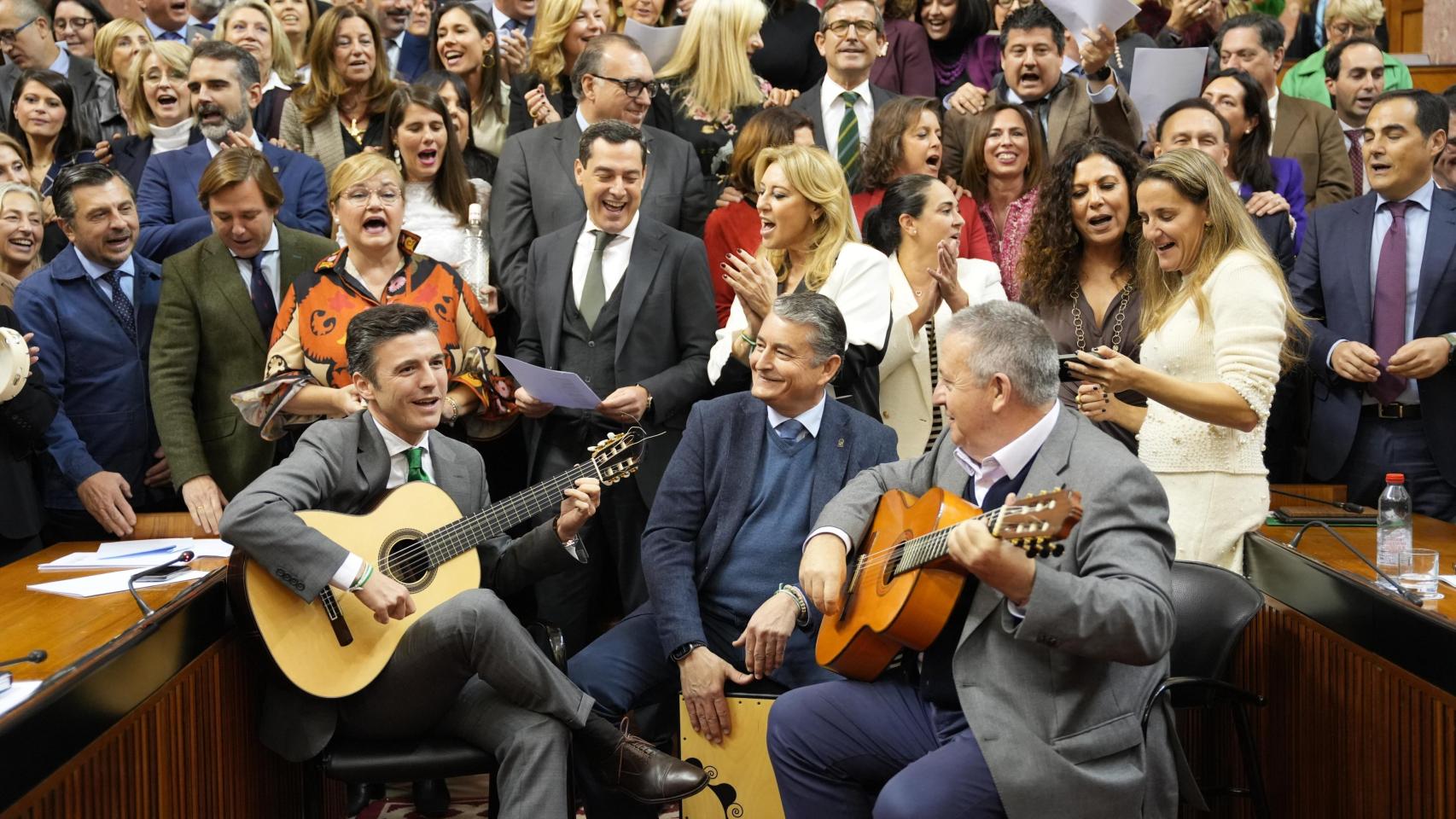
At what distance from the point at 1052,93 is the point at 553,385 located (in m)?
2.82

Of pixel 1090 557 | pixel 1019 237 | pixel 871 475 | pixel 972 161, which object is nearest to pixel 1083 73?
pixel 972 161

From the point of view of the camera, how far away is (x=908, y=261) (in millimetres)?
4684

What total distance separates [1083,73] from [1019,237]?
3.79 ft

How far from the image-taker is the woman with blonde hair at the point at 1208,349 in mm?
3693

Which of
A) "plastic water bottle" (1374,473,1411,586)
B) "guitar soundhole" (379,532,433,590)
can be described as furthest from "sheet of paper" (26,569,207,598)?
"plastic water bottle" (1374,473,1411,586)

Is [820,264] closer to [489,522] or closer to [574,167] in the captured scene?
[574,167]

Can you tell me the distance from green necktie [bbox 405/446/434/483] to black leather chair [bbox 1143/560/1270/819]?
6.35 feet

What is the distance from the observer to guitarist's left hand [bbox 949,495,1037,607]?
256cm

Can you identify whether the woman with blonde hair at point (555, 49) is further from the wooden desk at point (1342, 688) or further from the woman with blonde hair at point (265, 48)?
the wooden desk at point (1342, 688)

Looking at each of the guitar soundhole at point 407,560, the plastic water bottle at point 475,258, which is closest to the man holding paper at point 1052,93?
the plastic water bottle at point 475,258

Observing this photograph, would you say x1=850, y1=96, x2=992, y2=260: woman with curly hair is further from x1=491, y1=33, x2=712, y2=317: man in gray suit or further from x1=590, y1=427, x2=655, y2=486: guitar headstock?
x1=590, y1=427, x2=655, y2=486: guitar headstock

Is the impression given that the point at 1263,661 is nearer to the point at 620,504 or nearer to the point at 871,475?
the point at 871,475

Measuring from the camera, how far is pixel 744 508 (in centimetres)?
371

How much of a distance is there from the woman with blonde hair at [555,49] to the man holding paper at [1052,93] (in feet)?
4.98
